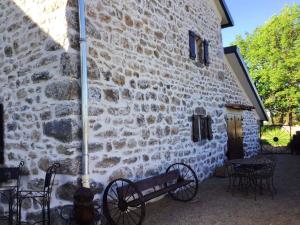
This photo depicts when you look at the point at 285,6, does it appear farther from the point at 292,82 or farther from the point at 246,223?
the point at 246,223

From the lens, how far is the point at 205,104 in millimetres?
8031

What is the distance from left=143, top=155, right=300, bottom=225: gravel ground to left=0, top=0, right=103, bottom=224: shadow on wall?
1.40 meters

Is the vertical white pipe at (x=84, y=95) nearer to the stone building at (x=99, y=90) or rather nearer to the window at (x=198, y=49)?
the stone building at (x=99, y=90)

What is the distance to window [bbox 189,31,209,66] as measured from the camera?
7.64 m

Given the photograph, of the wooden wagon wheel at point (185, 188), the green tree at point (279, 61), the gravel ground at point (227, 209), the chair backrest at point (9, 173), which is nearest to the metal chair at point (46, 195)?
the chair backrest at point (9, 173)

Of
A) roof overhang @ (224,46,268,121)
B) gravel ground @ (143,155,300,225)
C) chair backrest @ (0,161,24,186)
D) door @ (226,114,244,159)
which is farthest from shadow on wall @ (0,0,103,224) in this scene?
roof overhang @ (224,46,268,121)

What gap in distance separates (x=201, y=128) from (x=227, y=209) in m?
2.75

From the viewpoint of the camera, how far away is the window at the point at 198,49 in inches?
301

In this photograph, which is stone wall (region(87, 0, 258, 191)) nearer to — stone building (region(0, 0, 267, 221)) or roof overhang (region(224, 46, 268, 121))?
stone building (region(0, 0, 267, 221))

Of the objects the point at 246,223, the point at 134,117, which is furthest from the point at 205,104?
the point at 246,223

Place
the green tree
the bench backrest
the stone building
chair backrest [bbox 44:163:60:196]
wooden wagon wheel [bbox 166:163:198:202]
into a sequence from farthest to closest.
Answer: the green tree → wooden wagon wheel [bbox 166:163:198:202] → the bench backrest → the stone building → chair backrest [bbox 44:163:60:196]

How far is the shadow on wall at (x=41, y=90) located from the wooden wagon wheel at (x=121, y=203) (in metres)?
0.25

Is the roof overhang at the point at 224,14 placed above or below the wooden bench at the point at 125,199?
above

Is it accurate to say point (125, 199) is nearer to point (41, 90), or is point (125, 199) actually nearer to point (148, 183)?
point (148, 183)
